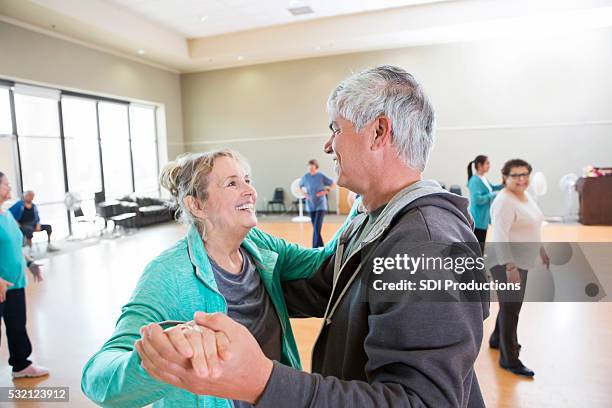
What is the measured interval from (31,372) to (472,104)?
12312mm

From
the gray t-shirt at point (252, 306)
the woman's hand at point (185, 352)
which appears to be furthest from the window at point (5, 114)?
the woman's hand at point (185, 352)

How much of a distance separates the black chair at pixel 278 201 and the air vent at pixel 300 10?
569 cm

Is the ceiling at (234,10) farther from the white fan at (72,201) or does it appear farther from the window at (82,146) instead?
the white fan at (72,201)

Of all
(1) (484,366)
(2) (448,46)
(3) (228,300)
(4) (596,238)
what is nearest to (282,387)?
(3) (228,300)

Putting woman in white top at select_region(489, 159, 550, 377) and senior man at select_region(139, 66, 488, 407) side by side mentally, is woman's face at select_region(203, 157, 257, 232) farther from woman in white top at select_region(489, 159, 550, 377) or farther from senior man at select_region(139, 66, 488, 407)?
woman in white top at select_region(489, 159, 550, 377)

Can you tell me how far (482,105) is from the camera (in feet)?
40.5

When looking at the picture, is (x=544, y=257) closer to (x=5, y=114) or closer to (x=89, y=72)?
(x=5, y=114)

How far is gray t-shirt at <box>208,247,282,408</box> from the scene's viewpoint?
146 centimetres

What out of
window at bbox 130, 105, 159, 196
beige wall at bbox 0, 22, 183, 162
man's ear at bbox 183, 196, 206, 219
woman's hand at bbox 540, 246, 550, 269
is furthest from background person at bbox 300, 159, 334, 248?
window at bbox 130, 105, 159, 196

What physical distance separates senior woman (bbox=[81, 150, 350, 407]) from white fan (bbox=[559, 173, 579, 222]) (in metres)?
11.8

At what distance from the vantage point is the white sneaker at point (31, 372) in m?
3.41

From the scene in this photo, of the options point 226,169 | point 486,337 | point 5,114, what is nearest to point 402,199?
point 226,169

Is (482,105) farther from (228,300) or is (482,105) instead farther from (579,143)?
(228,300)

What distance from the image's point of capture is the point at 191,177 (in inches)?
65.7
